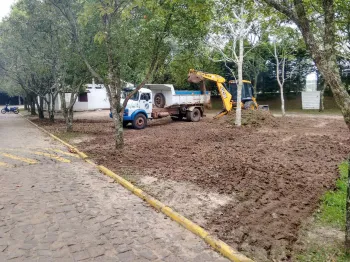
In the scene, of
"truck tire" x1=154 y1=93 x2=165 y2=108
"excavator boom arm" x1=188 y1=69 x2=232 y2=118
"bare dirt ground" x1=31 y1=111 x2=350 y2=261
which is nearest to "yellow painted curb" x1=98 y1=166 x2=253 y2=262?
"bare dirt ground" x1=31 y1=111 x2=350 y2=261

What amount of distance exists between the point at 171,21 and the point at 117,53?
2865 mm

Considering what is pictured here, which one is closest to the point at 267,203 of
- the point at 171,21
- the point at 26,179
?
the point at 26,179

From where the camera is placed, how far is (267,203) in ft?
17.5

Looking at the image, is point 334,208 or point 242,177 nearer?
point 334,208

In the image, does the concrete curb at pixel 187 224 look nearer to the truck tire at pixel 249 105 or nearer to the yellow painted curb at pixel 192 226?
the yellow painted curb at pixel 192 226

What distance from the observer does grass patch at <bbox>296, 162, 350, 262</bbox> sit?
11.9ft

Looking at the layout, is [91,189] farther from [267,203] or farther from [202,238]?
[267,203]

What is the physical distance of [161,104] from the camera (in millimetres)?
18969

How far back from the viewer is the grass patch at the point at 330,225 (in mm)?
3619

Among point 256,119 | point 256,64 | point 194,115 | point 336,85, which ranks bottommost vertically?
point 256,119

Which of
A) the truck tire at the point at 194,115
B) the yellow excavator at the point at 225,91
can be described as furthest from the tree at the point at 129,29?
the truck tire at the point at 194,115

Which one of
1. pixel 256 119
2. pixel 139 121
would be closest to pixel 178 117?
pixel 139 121

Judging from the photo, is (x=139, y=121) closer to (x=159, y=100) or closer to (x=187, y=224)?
(x=159, y=100)

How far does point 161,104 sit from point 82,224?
14688mm
